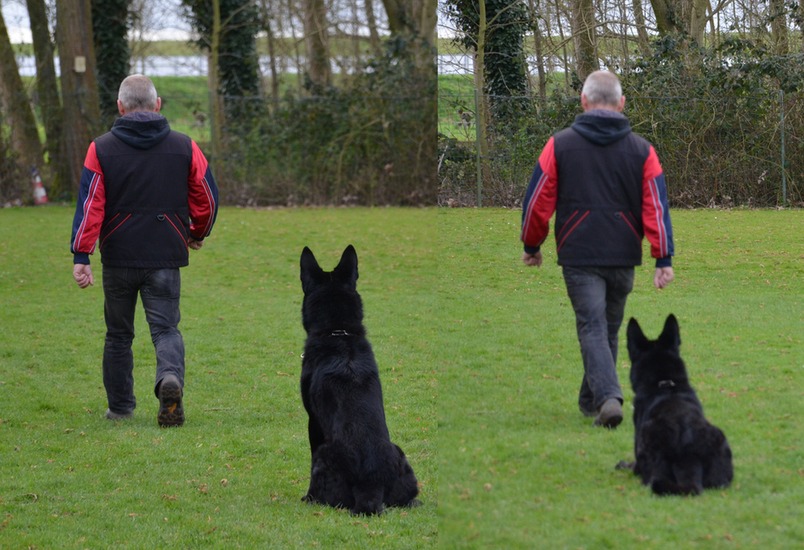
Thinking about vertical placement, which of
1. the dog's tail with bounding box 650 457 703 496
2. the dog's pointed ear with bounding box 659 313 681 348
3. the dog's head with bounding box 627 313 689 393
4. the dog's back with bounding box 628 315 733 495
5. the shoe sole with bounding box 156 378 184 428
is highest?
the dog's pointed ear with bounding box 659 313 681 348

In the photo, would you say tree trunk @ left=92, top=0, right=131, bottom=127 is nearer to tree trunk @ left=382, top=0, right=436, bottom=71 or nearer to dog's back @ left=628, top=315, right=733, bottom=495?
tree trunk @ left=382, top=0, right=436, bottom=71

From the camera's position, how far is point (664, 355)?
237 centimetres

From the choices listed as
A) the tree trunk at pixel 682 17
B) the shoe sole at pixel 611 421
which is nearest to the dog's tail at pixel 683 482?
the shoe sole at pixel 611 421

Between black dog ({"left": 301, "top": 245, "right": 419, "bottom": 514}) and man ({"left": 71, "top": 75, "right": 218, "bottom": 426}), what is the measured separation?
6.63 ft

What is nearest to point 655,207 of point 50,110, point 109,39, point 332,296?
point 332,296

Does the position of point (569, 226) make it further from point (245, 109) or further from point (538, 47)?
point (245, 109)

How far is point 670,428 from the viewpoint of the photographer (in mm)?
2326

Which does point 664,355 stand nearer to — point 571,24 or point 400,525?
point 571,24

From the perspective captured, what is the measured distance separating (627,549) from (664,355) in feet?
1.44

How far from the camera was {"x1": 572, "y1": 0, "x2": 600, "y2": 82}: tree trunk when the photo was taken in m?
2.66

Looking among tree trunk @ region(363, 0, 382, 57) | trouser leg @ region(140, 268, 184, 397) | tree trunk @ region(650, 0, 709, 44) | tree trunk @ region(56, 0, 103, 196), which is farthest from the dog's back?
tree trunk @ region(363, 0, 382, 57)

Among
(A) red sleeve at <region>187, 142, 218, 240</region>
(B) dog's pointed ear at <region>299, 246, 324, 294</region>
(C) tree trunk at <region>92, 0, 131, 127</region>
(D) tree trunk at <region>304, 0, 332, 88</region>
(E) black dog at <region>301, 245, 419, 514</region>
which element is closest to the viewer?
(E) black dog at <region>301, 245, 419, 514</region>

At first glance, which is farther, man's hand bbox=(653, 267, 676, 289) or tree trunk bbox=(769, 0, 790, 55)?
tree trunk bbox=(769, 0, 790, 55)

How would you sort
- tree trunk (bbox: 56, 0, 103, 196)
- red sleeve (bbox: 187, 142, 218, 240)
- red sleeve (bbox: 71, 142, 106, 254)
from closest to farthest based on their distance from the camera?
red sleeve (bbox: 71, 142, 106, 254) → red sleeve (bbox: 187, 142, 218, 240) → tree trunk (bbox: 56, 0, 103, 196)
